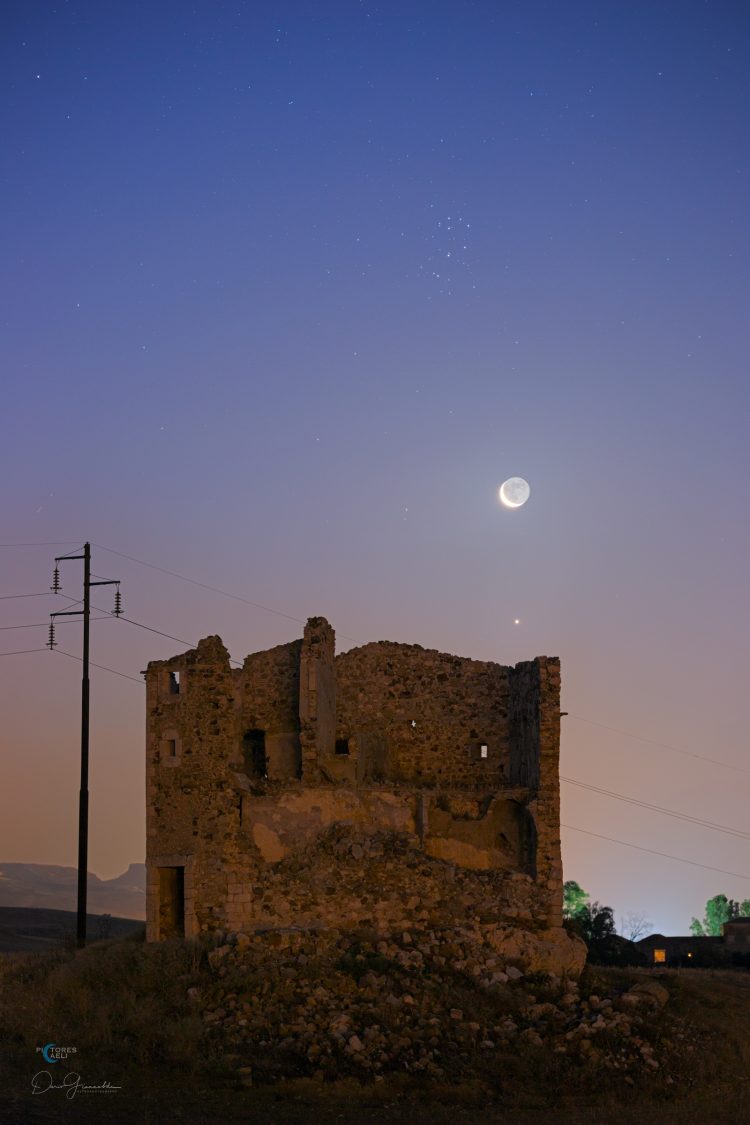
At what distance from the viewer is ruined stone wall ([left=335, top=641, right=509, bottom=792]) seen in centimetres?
3384

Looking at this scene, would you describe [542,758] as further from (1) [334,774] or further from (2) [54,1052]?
(2) [54,1052]

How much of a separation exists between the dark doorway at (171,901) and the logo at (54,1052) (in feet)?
18.5

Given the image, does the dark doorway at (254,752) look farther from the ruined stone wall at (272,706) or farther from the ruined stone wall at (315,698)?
the ruined stone wall at (315,698)

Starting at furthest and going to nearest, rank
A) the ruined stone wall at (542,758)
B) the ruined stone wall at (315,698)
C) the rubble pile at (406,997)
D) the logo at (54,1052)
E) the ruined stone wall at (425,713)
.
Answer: the ruined stone wall at (425,713)
the ruined stone wall at (315,698)
the ruined stone wall at (542,758)
the rubble pile at (406,997)
the logo at (54,1052)

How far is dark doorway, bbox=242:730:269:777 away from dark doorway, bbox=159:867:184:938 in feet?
19.4

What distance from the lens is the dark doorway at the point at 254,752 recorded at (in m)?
33.7

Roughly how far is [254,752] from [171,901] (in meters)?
6.53

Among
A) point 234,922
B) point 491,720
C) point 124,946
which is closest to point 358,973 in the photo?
point 234,922

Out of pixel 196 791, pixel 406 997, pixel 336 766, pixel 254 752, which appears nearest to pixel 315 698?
pixel 336 766

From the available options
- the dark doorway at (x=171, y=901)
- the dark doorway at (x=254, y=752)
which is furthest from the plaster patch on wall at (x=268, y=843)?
the dark doorway at (x=254, y=752)

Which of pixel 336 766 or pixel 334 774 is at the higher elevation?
pixel 336 766

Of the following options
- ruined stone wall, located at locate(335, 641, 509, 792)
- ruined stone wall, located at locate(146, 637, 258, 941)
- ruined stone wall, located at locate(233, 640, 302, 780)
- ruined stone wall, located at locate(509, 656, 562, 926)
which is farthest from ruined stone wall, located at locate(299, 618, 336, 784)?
ruined stone wall, located at locate(509, 656, 562, 926)

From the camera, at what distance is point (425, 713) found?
34219 millimetres

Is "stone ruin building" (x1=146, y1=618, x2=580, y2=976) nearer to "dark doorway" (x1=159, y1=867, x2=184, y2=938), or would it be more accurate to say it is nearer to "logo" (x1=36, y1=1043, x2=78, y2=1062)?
"dark doorway" (x1=159, y1=867, x2=184, y2=938)
